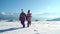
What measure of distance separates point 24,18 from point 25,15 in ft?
0.93

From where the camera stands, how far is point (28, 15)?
10.7 metres

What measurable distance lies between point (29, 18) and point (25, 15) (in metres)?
0.48

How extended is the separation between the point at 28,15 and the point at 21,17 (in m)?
0.63

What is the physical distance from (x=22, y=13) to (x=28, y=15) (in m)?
0.58

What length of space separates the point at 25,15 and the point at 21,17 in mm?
376

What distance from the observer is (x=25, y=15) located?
10430 millimetres

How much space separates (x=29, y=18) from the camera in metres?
10.7

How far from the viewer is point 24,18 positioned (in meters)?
10.5

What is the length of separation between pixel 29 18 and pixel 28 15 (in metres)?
0.27

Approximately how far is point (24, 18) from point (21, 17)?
27 cm

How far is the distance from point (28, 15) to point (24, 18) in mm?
435
